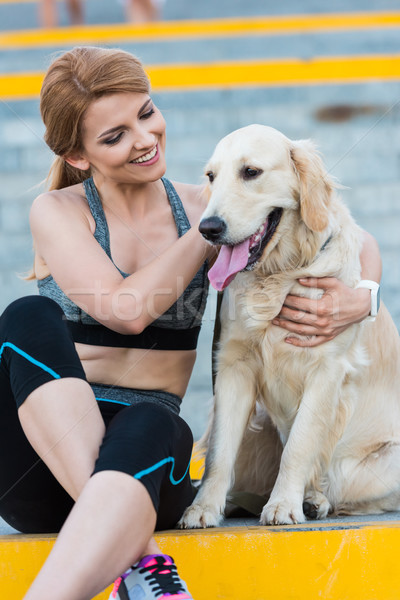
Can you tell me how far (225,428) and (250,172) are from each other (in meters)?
0.73

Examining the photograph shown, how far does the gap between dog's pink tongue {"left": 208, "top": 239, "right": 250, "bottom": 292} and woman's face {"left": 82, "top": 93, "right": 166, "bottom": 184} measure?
285 millimetres

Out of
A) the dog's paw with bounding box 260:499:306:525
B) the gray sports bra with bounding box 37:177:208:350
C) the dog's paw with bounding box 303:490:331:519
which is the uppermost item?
the gray sports bra with bounding box 37:177:208:350

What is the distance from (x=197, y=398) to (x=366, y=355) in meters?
1.77

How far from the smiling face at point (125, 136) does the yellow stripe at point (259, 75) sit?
307cm

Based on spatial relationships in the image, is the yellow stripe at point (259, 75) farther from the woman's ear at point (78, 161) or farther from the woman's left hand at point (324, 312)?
the woman's left hand at point (324, 312)

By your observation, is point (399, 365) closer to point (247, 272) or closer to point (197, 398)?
point (247, 272)

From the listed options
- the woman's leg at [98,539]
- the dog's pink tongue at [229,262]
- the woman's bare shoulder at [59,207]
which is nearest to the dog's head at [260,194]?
the dog's pink tongue at [229,262]

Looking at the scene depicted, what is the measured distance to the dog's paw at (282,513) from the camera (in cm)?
201

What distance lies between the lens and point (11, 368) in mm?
1731

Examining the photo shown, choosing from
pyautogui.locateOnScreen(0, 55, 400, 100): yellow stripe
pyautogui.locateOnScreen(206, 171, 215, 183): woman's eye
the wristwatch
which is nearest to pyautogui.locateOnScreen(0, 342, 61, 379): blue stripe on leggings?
pyautogui.locateOnScreen(206, 171, 215, 183): woman's eye

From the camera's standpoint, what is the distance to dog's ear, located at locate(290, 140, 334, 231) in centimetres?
217

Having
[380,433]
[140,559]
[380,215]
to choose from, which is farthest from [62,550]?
[380,215]

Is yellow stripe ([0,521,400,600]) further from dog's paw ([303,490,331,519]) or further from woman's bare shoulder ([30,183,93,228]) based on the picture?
woman's bare shoulder ([30,183,93,228])

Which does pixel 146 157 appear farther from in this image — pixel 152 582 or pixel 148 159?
pixel 152 582
